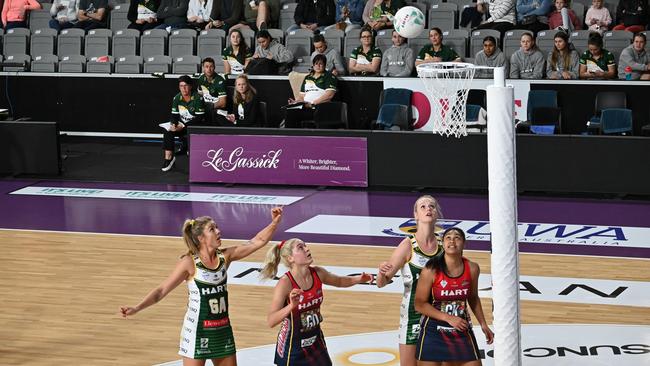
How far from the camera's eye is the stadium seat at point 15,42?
25.2m

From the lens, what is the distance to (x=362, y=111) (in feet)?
69.5

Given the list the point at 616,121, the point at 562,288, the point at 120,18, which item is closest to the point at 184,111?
the point at 120,18

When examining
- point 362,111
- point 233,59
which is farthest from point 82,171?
point 362,111

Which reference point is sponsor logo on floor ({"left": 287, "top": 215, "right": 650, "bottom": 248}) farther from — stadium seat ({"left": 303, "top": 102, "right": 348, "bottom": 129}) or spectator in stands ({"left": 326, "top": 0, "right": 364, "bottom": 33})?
spectator in stands ({"left": 326, "top": 0, "right": 364, "bottom": 33})

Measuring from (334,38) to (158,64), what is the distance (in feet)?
13.0

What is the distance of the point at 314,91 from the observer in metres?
20.6

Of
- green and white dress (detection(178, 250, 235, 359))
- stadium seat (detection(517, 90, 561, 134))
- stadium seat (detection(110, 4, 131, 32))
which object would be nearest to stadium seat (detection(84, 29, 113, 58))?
stadium seat (detection(110, 4, 131, 32))

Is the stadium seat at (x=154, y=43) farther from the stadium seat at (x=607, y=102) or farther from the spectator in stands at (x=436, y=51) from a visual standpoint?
the stadium seat at (x=607, y=102)

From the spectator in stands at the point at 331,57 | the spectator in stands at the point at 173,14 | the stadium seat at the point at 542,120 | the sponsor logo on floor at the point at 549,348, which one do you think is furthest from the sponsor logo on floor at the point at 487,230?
the spectator in stands at the point at 173,14

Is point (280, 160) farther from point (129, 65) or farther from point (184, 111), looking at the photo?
point (129, 65)

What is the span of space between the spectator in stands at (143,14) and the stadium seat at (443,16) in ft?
21.0

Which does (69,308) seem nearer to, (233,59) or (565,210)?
(565,210)

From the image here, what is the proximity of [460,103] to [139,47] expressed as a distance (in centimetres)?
937

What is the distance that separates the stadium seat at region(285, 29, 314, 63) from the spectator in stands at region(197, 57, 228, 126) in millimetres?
1990
